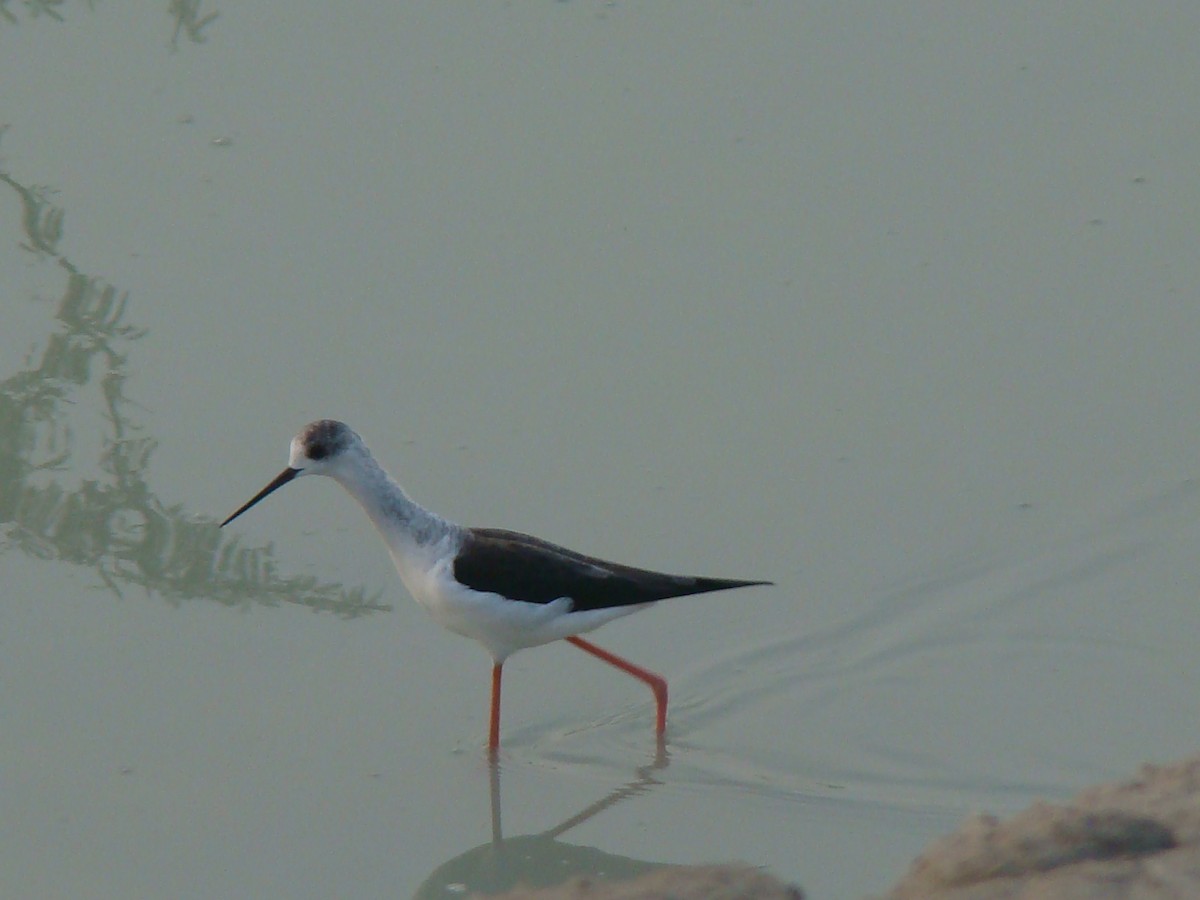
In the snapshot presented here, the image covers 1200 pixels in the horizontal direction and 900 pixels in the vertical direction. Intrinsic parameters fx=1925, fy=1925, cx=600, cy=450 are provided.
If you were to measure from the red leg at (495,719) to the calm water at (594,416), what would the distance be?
0.08 meters

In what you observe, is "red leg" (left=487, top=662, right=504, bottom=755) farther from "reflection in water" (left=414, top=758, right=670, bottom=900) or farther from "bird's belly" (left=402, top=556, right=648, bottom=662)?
"reflection in water" (left=414, top=758, right=670, bottom=900)

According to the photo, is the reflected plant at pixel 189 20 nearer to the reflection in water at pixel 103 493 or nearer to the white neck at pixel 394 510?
the reflection in water at pixel 103 493

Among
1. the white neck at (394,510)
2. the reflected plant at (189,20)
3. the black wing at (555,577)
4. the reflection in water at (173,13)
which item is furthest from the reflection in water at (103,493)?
the reflection in water at (173,13)

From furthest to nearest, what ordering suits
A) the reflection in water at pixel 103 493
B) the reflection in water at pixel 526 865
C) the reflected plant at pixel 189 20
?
the reflected plant at pixel 189 20
the reflection in water at pixel 103 493
the reflection in water at pixel 526 865

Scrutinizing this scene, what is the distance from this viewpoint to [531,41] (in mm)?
8820

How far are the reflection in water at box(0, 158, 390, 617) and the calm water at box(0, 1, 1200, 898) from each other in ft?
0.06

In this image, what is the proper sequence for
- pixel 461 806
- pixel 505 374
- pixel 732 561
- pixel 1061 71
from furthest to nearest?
1. pixel 1061 71
2. pixel 505 374
3. pixel 732 561
4. pixel 461 806

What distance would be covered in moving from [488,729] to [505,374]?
1949 millimetres

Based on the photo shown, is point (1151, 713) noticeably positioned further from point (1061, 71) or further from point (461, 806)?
point (1061, 71)

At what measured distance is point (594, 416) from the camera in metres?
6.58

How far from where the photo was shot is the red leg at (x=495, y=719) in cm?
506

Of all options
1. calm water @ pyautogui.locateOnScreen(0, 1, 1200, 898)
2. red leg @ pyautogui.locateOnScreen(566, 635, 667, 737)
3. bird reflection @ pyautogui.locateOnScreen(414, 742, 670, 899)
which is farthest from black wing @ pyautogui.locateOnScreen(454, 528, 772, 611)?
bird reflection @ pyautogui.locateOnScreen(414, 742, 670, 899)

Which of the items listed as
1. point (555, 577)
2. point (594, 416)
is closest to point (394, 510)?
point (555, 577)

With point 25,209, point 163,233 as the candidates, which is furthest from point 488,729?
point 25,209
